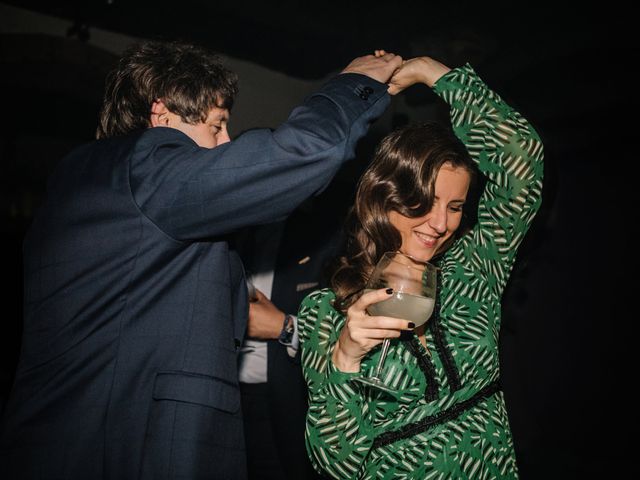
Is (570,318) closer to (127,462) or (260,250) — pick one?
(260,250)

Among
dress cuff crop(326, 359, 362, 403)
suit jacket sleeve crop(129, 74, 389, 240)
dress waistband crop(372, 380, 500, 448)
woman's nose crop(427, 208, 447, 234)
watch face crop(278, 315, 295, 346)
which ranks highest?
suit jacket sleeve crop(129, 74, 389, 240)

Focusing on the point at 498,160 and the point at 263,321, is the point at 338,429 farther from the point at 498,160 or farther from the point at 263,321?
the point at 498,160

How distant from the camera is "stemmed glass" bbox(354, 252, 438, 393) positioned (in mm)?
1134

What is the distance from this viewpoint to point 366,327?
1000 millimetres

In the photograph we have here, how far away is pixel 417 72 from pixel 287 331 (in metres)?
1.07

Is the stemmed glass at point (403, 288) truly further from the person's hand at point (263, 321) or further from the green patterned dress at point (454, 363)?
the person's hand at point (263, 321)

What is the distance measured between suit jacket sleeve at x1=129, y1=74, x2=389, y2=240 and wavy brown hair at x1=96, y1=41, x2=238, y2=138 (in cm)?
28

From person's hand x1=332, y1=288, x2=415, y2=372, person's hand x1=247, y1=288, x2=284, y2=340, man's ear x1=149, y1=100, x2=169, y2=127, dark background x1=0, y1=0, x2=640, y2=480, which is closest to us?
person's hand x1=332, y1=288, x2=415, y2=372

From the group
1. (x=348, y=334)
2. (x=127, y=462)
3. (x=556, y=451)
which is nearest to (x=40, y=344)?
(x=127, y=462)

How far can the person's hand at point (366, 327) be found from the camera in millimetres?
974

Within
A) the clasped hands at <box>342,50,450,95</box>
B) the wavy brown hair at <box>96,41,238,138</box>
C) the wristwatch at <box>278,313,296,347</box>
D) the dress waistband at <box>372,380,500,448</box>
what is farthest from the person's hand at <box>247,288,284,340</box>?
the clasped hands at <box>342,50,450,95</box>

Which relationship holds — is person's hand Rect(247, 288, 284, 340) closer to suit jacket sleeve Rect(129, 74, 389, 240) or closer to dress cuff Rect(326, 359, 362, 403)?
dress cuff Rect(326, 359, 362, 403)

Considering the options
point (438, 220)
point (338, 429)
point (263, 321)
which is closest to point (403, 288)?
point (338, 429)

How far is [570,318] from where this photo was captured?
6.14 metres
